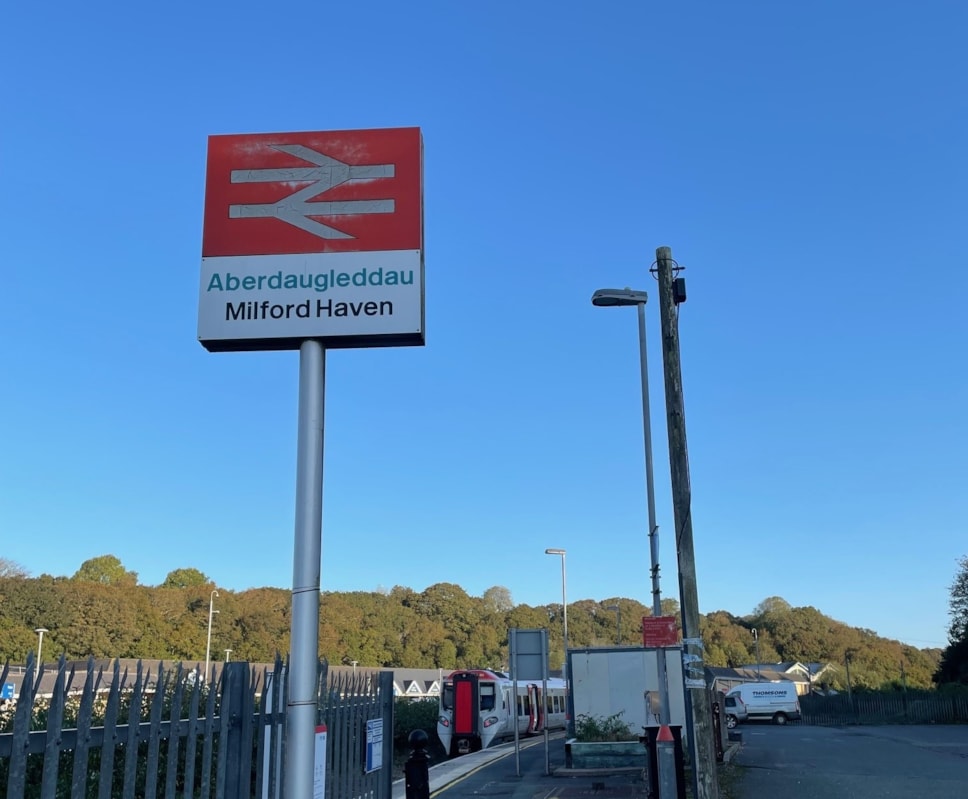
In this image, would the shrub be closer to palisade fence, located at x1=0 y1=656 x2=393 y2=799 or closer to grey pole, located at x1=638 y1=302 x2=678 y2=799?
grey pole, located at x1=638 y1=302 x2=678 y2=799

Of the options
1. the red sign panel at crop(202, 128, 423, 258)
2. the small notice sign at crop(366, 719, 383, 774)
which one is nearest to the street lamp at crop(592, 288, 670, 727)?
the small notice sign at crop(366, 719, 383, 774)

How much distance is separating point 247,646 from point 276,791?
8936 centimetres

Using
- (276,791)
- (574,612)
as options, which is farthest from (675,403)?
(574,612)

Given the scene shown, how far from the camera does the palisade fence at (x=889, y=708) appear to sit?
1896 inches

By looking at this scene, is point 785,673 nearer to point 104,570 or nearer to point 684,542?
point 104,570

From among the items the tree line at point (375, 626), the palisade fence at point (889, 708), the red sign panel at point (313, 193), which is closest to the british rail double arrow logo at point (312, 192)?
the red sign panel at point (313, 193)

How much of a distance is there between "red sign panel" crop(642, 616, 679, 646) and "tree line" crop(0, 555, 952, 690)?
46301 mm

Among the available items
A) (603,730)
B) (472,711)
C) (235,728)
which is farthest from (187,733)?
(472,711)

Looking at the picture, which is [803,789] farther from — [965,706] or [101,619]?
[101,619]

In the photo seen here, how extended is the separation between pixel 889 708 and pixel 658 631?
46197 millimetres

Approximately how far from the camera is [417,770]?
24.3 ft

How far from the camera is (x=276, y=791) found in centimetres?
591

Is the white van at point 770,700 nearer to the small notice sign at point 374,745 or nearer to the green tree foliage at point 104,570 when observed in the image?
the small notice sign at point 374,745

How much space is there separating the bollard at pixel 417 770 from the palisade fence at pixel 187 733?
36cm
